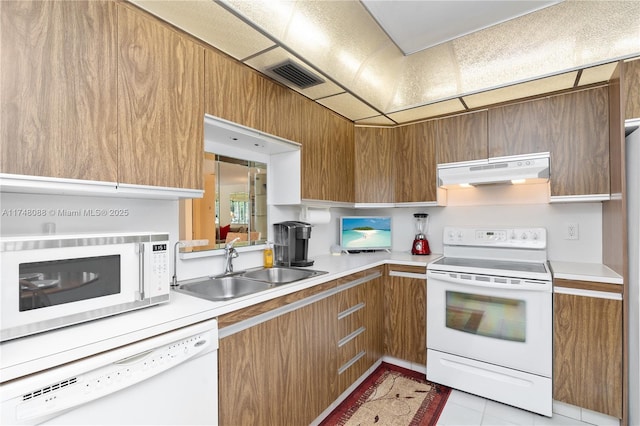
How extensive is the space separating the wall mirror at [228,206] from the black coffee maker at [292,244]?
148mm

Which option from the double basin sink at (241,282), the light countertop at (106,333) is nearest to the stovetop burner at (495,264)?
the double basin sink at (241,282)

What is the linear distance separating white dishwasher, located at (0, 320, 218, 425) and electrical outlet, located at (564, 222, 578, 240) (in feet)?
8.89

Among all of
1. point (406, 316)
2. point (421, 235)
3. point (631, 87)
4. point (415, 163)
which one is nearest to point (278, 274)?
point (406, 316)

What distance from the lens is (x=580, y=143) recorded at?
84.2 inches

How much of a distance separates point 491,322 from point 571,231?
3.44ft

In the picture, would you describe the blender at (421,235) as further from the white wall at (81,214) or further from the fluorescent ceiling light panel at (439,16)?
the white wall at (81,214)

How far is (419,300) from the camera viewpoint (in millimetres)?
2463

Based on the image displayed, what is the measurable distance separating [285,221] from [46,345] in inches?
66.9

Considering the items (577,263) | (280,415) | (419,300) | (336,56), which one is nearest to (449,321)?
(419,300)

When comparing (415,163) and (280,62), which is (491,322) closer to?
(415,163)

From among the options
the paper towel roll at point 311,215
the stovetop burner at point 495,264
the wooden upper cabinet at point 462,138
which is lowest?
the stovetop burner at point 495,264

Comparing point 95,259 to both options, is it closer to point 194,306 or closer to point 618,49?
point 194,306

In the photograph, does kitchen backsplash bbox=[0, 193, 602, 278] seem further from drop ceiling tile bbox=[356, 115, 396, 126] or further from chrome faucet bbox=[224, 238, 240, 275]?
drop ceiling tile bbox=[356, 115, 396, 126]

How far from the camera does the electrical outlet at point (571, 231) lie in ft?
7.78
